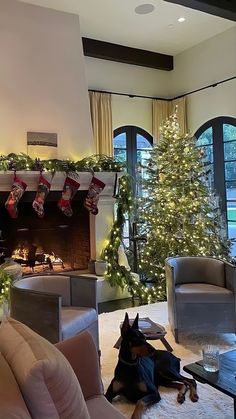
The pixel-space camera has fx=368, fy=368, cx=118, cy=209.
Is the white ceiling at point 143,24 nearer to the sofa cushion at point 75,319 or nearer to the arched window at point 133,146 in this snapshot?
the arched window at point 133,146

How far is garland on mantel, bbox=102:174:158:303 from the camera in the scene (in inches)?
199

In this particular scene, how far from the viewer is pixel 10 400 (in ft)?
3.54

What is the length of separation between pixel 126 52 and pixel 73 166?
2657 millimetres

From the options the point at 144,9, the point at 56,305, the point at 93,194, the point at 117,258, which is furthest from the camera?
the point at 117,258

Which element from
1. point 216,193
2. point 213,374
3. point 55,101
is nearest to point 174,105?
point 216,193

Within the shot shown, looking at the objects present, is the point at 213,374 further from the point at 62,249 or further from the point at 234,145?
the point at 234,145

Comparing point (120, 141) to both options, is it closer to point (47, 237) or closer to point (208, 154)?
point (208, 154)

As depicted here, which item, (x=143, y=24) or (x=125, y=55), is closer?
(x=143, y=24)

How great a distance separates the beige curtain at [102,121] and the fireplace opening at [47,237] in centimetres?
131

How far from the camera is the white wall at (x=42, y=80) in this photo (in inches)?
189

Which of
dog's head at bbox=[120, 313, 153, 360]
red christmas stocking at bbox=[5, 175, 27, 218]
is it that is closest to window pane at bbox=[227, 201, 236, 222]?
red christmas stocking at bbox=[5, 175, 27, 218]

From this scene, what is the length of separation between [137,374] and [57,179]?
122 inches

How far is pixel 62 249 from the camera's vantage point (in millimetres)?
5410

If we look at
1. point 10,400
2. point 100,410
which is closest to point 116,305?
point 100,410
